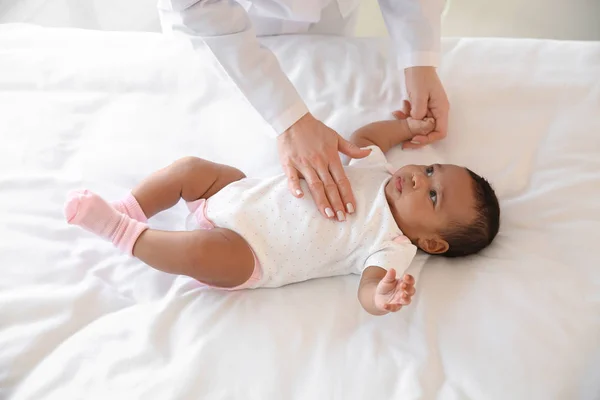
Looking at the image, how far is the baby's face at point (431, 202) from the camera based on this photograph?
3.69 ft

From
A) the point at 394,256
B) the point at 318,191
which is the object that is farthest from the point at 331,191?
the point at 394,256

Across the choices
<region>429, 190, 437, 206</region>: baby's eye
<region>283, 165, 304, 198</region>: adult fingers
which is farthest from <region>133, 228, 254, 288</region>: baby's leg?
<region>429, 190, 437, 206</region>: baby's eye

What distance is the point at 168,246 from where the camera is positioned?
106 centimetres

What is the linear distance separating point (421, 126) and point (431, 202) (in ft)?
0.73

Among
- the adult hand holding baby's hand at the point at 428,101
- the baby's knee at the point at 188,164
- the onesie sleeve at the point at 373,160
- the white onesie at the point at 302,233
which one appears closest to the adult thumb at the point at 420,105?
the adult hand holding baby's hand at the point at 428,101

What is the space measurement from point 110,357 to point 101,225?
0.24 m

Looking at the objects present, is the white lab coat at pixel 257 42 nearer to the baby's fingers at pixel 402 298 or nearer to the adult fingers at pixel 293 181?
the adult fingers at pixel 293 181

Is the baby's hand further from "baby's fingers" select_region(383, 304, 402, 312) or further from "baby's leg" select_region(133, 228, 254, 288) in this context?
"baby's leg" select_region(133, 228, 254, 288)

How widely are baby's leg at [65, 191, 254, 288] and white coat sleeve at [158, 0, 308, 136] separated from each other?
257mm

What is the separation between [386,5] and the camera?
1.35 metres

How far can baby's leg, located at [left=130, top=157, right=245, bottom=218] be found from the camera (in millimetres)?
1144

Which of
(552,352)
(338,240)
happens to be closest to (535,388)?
(552,352)

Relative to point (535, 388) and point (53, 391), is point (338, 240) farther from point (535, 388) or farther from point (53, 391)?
point (53, 391)

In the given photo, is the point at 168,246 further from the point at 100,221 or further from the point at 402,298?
the point at 402,298
